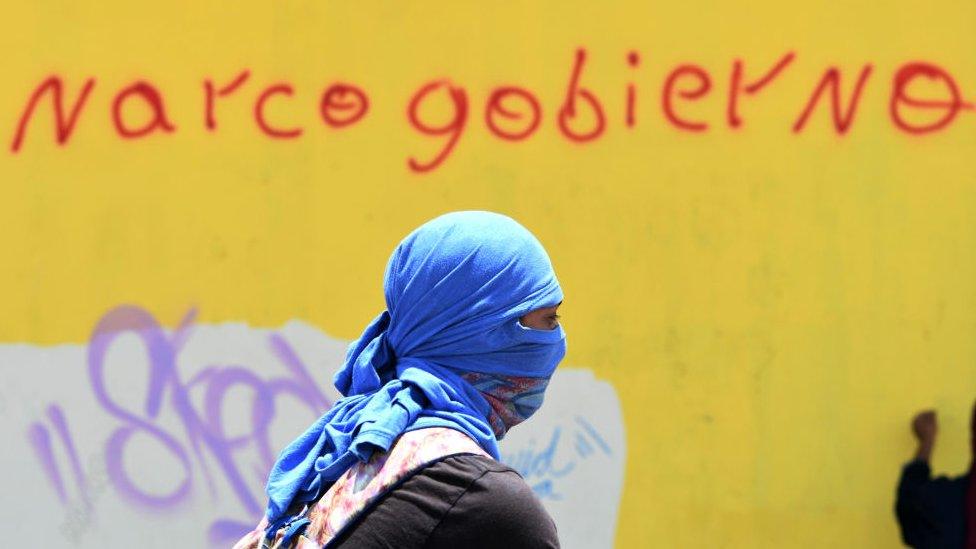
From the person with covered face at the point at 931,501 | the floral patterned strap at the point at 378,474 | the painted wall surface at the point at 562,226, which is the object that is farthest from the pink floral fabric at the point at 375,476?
the person with covered face at the point at 931,501

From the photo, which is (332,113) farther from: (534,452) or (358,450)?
(358,450)

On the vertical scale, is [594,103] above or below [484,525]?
above

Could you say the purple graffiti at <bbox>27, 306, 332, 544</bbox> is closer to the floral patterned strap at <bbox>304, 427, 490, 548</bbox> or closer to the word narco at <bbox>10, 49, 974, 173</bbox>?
the word narco at <bbox>10, 49, 974, 173</bbox>

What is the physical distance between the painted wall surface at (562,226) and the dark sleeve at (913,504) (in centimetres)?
6

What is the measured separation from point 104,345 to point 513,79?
1.36 meters

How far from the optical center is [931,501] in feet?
12.0

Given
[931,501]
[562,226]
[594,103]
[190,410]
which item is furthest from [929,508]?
[190,410]

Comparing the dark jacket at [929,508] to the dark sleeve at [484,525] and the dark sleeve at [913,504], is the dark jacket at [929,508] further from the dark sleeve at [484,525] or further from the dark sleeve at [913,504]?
the dark sleeve at [484,525]

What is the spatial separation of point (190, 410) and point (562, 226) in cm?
115

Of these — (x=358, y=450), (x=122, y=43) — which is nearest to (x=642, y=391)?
(x=122, y=43)

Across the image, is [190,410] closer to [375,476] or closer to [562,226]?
[562,226]

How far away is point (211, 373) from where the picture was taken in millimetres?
3844

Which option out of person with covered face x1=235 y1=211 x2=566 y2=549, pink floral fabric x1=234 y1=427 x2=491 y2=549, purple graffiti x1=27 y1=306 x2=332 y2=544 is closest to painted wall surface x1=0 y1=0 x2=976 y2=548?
purple graffiti x1=27 y1=306 x2=332 y2=544

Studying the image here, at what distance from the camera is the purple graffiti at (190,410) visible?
12.6 ft
